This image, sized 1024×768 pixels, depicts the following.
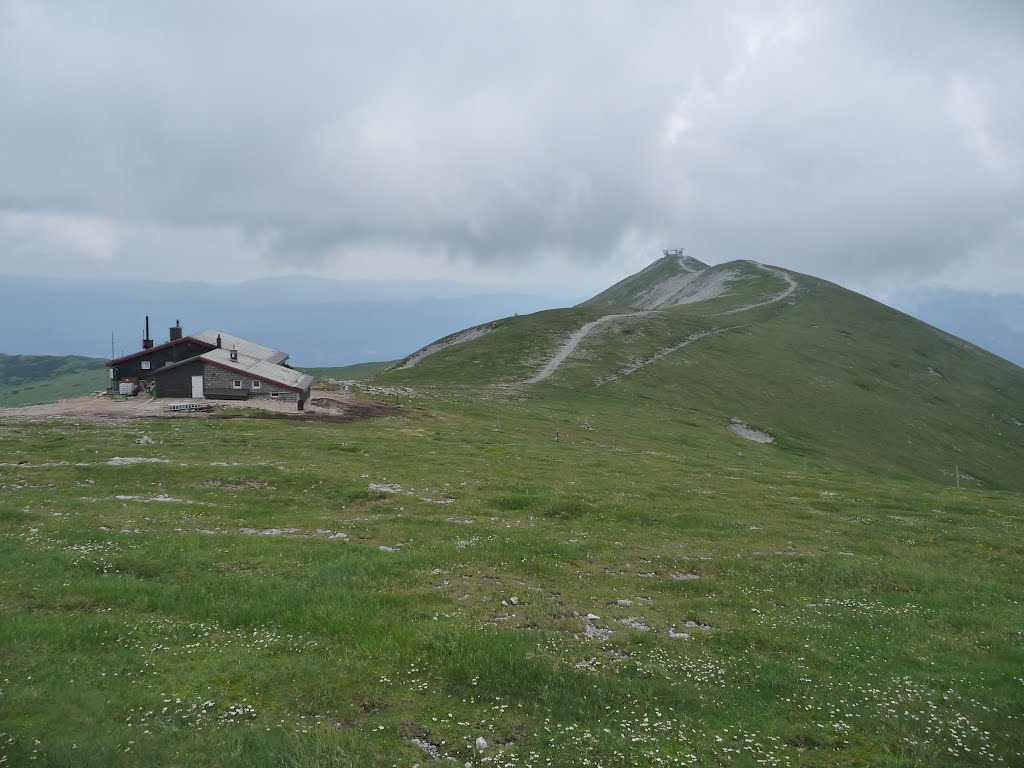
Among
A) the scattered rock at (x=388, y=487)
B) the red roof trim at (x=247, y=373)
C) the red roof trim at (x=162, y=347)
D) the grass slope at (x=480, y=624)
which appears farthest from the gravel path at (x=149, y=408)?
the scattered rock at (x=388, y=487)

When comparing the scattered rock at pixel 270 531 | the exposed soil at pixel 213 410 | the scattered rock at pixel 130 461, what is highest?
the exposed soil at pixel 213 410

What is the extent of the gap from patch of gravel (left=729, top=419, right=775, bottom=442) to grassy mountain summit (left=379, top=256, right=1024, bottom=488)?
136cm

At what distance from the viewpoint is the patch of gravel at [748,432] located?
8423 cm

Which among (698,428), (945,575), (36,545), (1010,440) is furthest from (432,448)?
(1010,440)

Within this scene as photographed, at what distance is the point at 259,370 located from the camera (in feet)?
228

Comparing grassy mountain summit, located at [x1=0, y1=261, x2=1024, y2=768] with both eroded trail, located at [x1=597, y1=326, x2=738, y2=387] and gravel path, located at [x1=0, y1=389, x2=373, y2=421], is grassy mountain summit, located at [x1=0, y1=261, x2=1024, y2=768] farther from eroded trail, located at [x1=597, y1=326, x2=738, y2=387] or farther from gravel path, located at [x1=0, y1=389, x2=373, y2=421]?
eroded trail, located at [x1=597, y1=326, x2=738, y2=387]

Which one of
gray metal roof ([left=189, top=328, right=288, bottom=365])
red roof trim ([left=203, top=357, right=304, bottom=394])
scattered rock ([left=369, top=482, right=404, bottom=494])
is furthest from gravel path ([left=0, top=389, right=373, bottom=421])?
scattered rock ([left=369, top=482, right=404, bottom=494])

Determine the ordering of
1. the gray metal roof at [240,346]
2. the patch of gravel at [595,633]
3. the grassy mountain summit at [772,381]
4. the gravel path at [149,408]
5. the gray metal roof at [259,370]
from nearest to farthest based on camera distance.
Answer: the patch of gravel at [595,633] < the gravel path at [149,408] < the gray metal roof at [259,370] < the gray metal roof at [240,346] < the grassy mountain summit at [772,381]

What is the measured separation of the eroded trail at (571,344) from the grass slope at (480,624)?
65044mm

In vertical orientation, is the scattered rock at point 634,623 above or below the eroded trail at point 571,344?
below

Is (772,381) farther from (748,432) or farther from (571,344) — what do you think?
(571,344)

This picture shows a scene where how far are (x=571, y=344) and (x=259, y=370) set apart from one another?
7480 cm

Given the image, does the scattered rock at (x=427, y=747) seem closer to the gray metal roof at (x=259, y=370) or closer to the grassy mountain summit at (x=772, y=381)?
the grassy mountain summit at (x=772, y=381)

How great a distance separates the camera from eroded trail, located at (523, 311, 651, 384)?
102m
